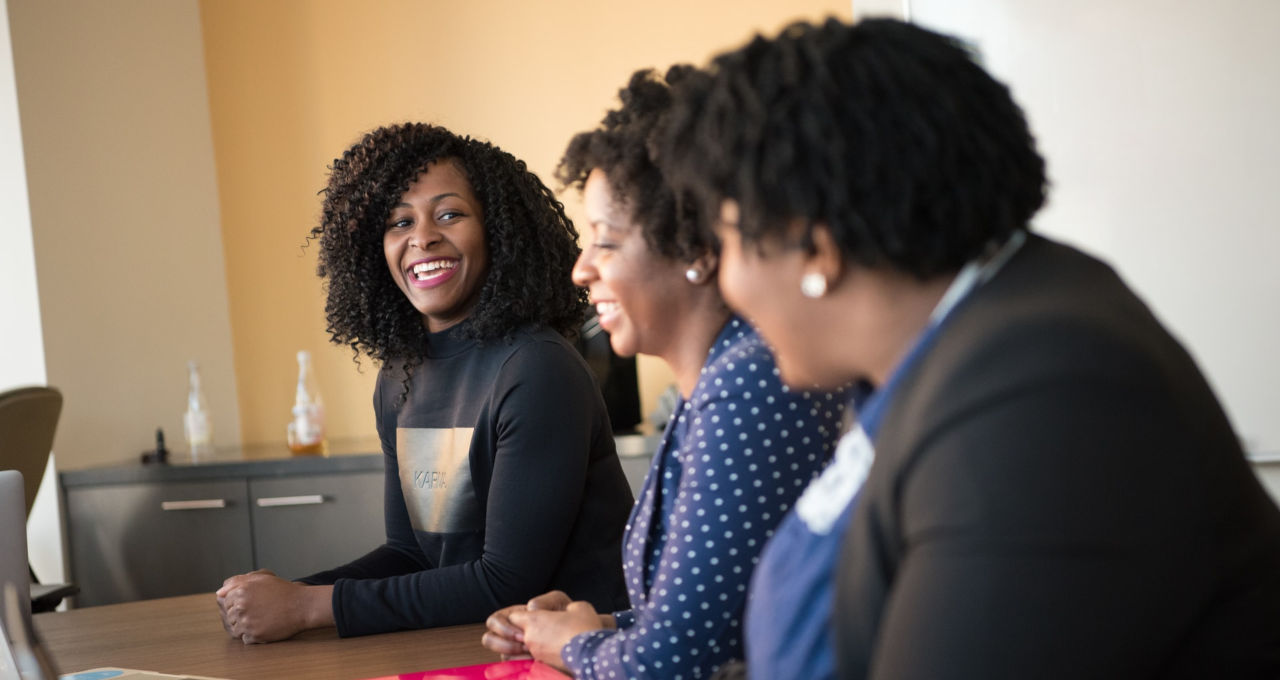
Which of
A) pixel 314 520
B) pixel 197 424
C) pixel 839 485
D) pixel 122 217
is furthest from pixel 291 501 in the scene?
pixel 839 485

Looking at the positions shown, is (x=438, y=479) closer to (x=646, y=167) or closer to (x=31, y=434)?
(x=646, y=167)

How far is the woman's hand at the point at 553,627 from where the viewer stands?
1.29 metres

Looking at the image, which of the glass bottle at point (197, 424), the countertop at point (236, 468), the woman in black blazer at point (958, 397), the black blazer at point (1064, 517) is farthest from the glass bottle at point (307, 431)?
the black blazer at point (1064, 517)

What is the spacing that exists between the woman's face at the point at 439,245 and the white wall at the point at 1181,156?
3.89 ft

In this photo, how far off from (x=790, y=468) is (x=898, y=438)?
43 centimetres

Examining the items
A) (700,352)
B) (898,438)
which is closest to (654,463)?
(700,352)

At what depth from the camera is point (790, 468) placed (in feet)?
3.65

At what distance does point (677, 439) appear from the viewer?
1234 millimetres

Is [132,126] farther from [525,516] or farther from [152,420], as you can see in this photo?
[525,516]

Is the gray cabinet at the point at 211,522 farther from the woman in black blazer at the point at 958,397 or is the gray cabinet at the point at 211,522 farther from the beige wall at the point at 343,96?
the woman in black blazer at the point at 958,397

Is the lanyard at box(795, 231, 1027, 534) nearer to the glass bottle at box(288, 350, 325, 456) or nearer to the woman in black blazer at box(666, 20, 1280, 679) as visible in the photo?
the woman in black blazer at box(666, 20, 1280, 679)

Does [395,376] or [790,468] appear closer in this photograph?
[790,468]

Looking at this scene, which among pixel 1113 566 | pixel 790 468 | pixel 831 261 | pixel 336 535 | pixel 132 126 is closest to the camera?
pixel 1113 566

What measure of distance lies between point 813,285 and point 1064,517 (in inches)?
8.9
